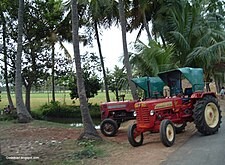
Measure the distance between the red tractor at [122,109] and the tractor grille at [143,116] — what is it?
2.13m

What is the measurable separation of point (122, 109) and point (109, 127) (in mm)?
989

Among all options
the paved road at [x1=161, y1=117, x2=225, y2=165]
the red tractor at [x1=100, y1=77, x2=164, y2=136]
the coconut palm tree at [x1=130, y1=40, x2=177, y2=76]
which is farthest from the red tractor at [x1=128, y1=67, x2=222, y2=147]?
the coconut palm tree at [x1=130, y1=40, x2=177, y2=76]

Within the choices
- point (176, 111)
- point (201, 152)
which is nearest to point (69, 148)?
point (176, 111)

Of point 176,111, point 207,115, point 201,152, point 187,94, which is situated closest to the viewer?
point 201,152

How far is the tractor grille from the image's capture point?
10.1m

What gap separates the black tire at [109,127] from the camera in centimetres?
1270

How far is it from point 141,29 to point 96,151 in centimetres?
1925

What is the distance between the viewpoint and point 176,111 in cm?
1069

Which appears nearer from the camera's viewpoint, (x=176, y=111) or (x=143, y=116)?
(x=143, y=116)

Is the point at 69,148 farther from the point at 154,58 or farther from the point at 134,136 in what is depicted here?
the point at 154,58

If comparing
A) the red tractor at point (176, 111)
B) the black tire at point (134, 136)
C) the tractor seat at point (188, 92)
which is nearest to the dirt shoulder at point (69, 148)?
the black tire at point (134, 136)

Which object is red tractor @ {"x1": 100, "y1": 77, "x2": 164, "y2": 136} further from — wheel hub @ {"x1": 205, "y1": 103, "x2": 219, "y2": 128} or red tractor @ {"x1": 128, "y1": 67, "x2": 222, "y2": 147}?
wheel hub @ {"x1": 205, "y1": 103, "x2": 219, "y2": 128}

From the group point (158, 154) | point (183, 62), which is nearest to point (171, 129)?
point (158, 154)

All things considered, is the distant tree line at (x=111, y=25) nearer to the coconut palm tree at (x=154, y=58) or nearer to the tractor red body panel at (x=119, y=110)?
the coconut palm tree at (x=154, y=58)
